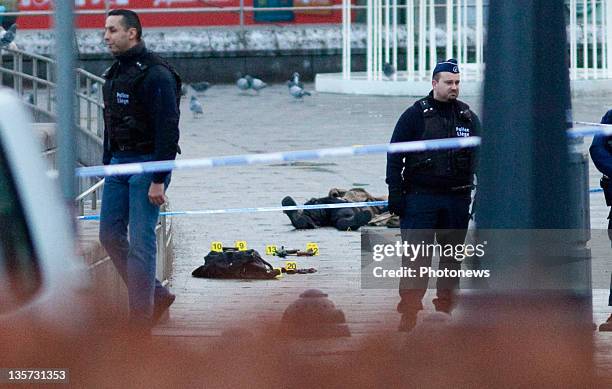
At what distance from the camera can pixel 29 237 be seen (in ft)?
11.7

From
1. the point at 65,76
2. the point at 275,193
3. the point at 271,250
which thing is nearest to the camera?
the point at 65,76

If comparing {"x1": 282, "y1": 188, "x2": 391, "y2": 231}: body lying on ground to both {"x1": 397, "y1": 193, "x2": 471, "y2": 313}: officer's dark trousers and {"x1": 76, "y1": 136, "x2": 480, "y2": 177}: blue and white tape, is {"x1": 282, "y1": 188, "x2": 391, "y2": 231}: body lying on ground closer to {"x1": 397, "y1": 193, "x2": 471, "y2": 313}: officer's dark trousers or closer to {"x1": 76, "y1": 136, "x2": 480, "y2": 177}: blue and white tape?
{"x1": 397, "y1": 193, "x2": 471, "y2": 313}: officer's dark trousers

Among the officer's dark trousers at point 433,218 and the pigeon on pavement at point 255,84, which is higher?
the pigeon on pavement at point 255,84

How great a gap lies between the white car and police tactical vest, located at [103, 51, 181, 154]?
301 centimetres

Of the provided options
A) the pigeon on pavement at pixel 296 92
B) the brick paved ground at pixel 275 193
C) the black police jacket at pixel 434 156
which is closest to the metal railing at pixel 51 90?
the brick paved ground at pixel 275 193

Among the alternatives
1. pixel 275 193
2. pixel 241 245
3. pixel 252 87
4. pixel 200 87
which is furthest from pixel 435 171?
pixel 252 87

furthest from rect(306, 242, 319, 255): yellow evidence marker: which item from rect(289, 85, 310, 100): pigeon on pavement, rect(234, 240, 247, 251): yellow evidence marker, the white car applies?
rect(289, 85, 310, 100): pigeon on pavement

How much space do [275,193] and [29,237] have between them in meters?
9.15

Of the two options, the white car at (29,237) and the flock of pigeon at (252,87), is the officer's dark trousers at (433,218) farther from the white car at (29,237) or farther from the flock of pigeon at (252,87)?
the flock of pigeon at (252,87)

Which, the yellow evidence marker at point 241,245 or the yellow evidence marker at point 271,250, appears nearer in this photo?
the yellow evidence marker at point 241,245

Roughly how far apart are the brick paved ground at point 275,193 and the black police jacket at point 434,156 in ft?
1.96

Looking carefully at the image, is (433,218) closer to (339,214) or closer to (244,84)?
(339,214)

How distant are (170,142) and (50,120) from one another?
7.48 metres

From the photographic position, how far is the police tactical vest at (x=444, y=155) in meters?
7.20
